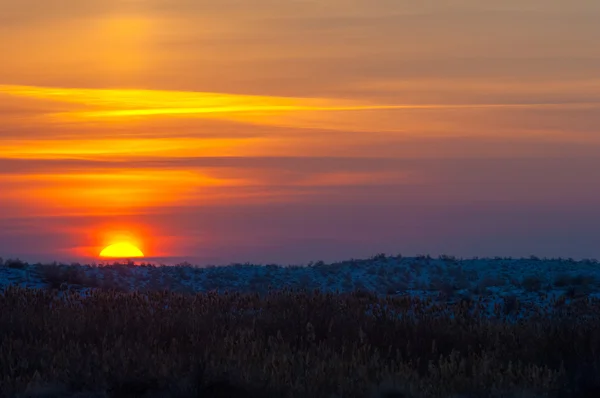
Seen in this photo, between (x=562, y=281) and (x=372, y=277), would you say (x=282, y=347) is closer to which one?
(x=562, y=281)

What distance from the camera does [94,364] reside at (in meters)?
11.4

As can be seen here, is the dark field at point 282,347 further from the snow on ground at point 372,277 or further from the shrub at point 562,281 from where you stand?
the shrub at point 562,281

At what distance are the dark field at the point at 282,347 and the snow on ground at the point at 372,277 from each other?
6321 millimetres

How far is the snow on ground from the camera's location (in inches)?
976

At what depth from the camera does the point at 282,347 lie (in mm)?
12820

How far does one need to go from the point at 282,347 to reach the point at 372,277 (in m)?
17.8

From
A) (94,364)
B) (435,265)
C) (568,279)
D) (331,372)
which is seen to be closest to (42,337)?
(94,364)

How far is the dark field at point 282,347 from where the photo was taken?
10648mm

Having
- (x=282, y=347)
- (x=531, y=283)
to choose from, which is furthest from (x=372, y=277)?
(x=282, y=347)

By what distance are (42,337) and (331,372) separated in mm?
5036

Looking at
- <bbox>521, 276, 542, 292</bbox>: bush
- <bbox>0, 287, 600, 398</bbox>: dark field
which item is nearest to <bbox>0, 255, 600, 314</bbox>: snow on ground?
<bbox>521, 276, 542, 292</bbox>: bush

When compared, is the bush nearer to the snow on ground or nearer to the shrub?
the snow on ground

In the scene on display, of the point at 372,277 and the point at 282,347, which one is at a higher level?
the point at 372,277

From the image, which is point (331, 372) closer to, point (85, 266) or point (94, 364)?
point (94, 364)
